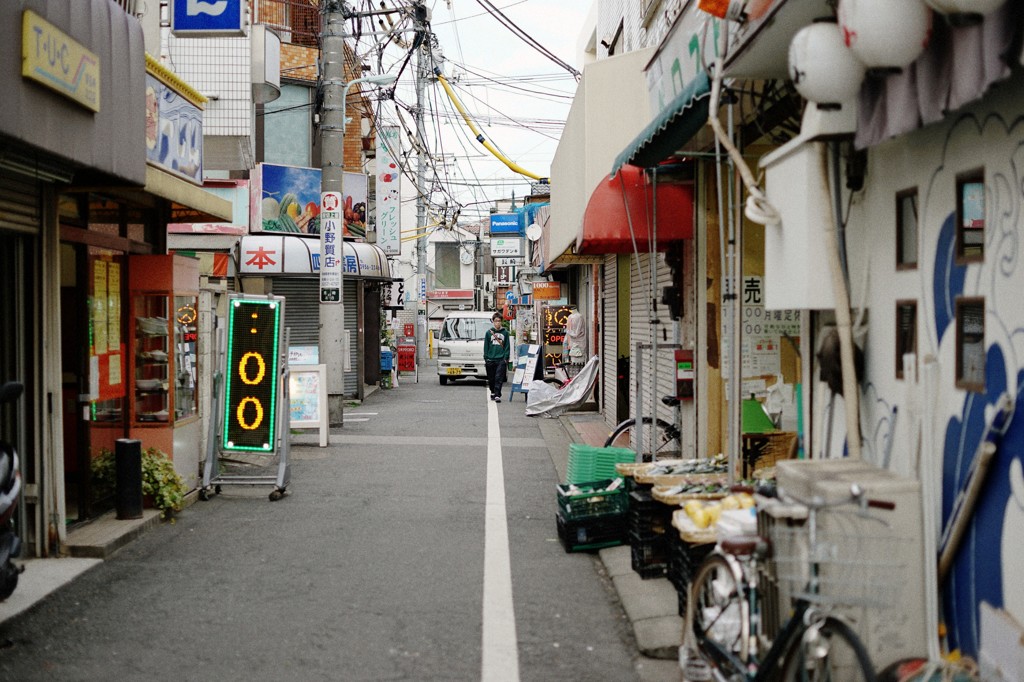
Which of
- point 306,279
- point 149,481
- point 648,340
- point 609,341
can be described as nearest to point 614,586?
point 149,481

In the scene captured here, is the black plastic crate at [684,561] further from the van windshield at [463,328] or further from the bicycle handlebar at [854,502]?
the van windshield at [463,328]

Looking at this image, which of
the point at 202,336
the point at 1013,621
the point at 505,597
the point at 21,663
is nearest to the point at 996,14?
the point at 1013,621

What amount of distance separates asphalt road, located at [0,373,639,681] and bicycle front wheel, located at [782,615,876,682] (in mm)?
1741

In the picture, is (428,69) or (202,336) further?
(428,69)

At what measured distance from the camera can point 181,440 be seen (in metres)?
10.7

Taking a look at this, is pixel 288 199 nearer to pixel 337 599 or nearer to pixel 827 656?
pixel 337 599

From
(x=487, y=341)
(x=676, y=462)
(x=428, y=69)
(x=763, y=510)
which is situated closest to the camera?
(x=763, y=510)

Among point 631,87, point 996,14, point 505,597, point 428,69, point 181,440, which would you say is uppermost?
point 428,69

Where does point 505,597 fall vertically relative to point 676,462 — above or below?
below

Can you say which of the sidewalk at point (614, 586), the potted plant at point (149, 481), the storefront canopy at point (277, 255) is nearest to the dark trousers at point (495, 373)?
the storefront canopy at point (277, 255)

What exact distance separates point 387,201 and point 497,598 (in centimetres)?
2637

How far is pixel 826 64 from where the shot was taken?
15.1ft

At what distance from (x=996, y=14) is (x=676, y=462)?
528 cm

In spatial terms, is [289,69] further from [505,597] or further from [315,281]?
[505,597]
